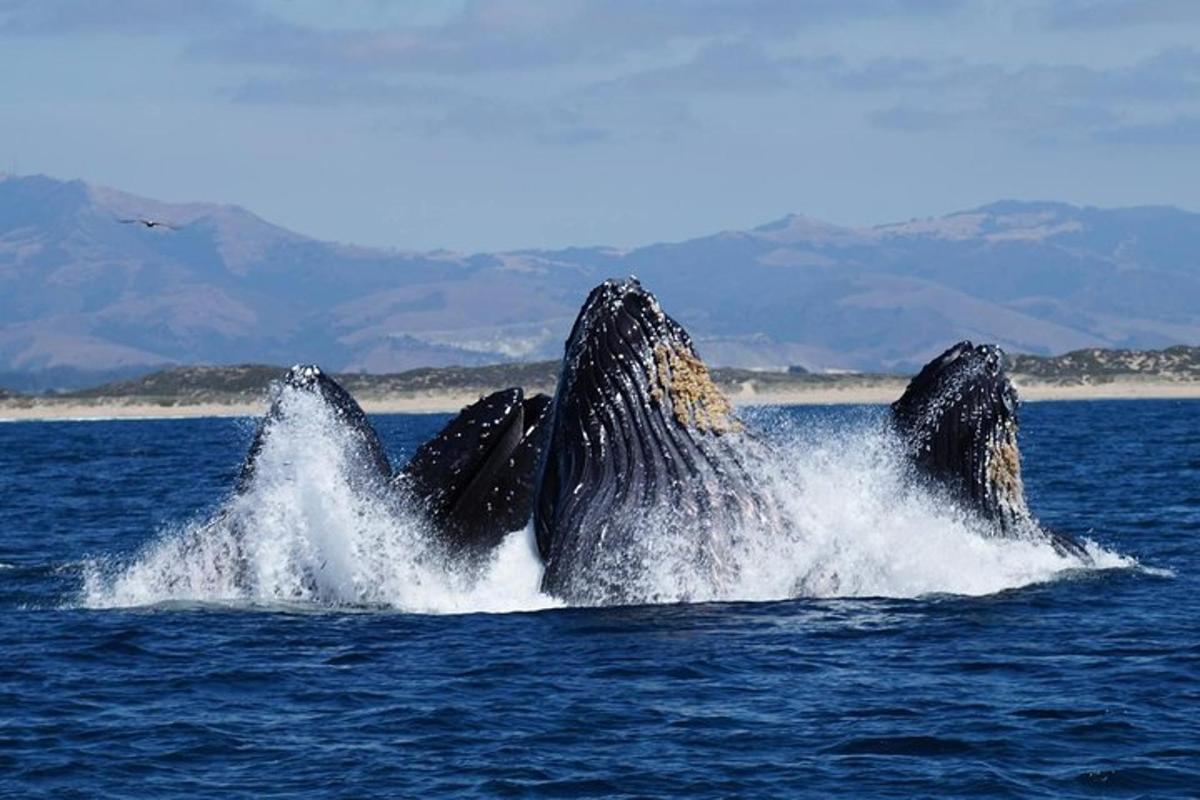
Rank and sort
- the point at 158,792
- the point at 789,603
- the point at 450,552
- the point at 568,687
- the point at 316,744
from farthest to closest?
1. the point at 450,552
2. the point at 789,603
3. the point at 568,687
4. the point at 316,744
5. the point at 158,792

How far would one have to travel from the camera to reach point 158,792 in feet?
40.5

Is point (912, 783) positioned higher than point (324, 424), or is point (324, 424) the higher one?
point (324, 424)

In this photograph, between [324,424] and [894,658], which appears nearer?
[894,658]

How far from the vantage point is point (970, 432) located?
58.6 ft

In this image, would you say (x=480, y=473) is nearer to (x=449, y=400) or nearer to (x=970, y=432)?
(x=970, y=432)

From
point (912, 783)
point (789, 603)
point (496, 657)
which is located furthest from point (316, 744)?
point (789, 603)

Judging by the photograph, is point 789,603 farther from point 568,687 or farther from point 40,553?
point 40,553

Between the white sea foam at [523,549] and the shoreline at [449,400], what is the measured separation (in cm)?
11278

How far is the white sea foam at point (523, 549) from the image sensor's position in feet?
55.4

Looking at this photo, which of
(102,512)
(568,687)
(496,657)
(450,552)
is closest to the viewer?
(568,687)

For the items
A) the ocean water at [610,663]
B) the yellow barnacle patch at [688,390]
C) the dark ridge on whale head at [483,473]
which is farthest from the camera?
the dark ridge on whale head at [483,473]

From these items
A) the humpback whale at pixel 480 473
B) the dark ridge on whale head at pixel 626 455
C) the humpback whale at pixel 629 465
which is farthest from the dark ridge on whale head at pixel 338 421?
the dark ridge on whale head at pixel 626 455

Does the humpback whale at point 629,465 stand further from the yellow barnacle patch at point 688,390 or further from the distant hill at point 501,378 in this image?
the distant hill at point 501,378

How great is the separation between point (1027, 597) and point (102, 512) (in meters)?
19.5
